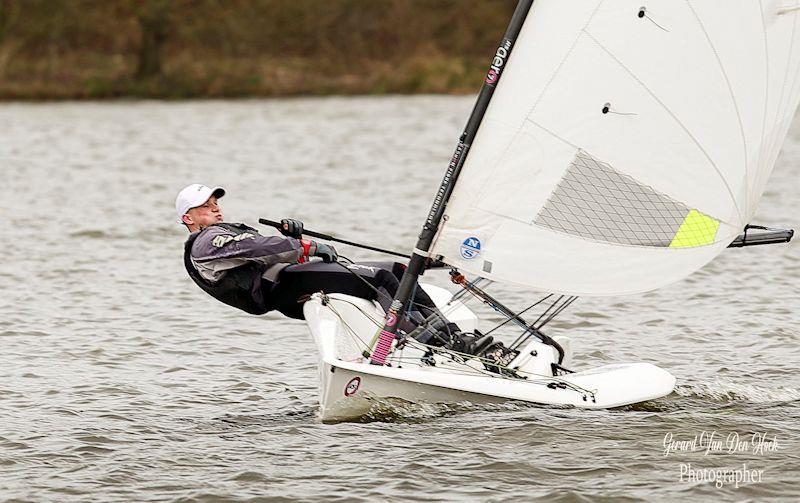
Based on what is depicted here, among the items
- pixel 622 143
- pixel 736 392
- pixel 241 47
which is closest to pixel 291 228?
pixel 622 143

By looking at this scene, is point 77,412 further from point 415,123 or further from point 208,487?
point 415,123

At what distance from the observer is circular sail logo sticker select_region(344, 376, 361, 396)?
698 cm

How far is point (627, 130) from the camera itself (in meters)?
7.11

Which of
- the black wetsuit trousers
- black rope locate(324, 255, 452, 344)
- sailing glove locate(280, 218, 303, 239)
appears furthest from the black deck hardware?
sailing glove locate(280, 218, 303, 239)

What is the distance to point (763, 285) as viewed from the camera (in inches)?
454

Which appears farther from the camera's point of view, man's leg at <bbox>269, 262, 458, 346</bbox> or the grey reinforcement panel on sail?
man's leg at <bbox>269, 262, 458, 346</bbox>

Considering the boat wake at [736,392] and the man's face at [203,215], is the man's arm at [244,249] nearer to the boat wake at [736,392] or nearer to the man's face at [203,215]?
the man's face at [203,215]

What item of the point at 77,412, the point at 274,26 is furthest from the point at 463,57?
the point at 77,412

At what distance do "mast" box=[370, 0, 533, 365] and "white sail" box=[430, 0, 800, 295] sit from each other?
4 cm

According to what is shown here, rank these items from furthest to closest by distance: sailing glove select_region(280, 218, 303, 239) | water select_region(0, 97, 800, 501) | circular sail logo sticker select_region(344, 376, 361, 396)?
sailing glove select_region(280, 218, 303, 239)
circular sail logo sticker select_region(344, 376, 361, 396)
water select_region(0, 97, 800, 501)

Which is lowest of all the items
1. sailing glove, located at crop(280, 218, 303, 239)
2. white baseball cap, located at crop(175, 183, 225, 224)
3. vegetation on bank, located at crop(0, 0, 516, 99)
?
sailing glove, located at crop(280, 218, 303, 239)

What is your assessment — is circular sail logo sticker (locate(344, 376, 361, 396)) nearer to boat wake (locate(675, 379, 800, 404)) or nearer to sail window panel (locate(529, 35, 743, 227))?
sail window panel (locate(529, 35, 743, 227))

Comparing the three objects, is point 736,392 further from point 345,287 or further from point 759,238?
point 345,287

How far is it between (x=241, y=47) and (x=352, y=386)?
31265 millimetres
